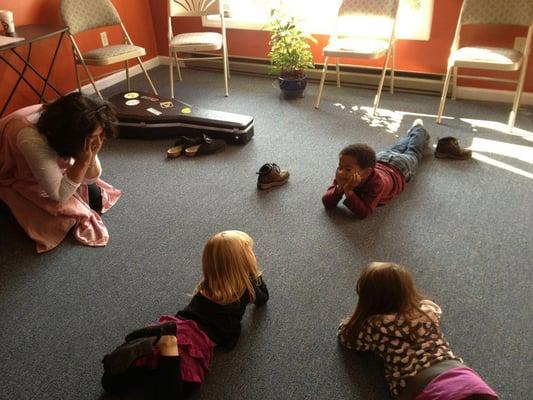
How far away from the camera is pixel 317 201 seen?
2355mm

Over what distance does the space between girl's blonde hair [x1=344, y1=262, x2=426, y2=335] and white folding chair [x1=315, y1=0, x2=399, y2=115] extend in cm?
219

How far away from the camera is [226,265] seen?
1.42m

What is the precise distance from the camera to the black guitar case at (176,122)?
2951 mm

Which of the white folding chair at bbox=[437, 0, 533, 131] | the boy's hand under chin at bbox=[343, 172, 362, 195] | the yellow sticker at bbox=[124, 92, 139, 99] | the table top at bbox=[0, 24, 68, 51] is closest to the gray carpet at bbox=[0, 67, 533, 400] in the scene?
the boy's hand under chin at bbox=[343, 172, 362, 195]

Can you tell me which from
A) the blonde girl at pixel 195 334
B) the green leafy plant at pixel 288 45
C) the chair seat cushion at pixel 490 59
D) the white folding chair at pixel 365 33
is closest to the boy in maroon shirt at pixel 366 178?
the blonde girl at pixel 195 334

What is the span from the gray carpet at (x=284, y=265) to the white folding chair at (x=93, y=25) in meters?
0.77

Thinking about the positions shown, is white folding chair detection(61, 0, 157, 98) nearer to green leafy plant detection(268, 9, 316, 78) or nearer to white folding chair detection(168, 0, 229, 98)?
white folding chair detection(168, 0, 229, 98)

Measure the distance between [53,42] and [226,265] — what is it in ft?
9.67

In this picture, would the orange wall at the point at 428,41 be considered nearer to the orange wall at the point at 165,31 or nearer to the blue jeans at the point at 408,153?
the orange wall at the point at 165,31

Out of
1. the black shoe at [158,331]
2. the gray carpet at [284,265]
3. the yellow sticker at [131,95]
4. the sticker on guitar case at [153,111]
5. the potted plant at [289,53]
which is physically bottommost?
the gray carpet at [284,265]

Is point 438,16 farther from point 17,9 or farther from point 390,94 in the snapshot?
point 17,9

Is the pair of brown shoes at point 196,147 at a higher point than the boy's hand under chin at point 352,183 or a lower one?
lower

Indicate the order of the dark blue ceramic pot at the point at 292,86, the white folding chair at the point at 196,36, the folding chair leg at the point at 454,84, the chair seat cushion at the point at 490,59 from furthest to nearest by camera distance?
the dark blue ceramic pot at the point at 292,86, the white folding chair at the point at 196,36, the folding chair leg at the point at 454,84, the chair seat cushion at the point at 490,59

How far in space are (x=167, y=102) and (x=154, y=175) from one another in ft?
2.56
